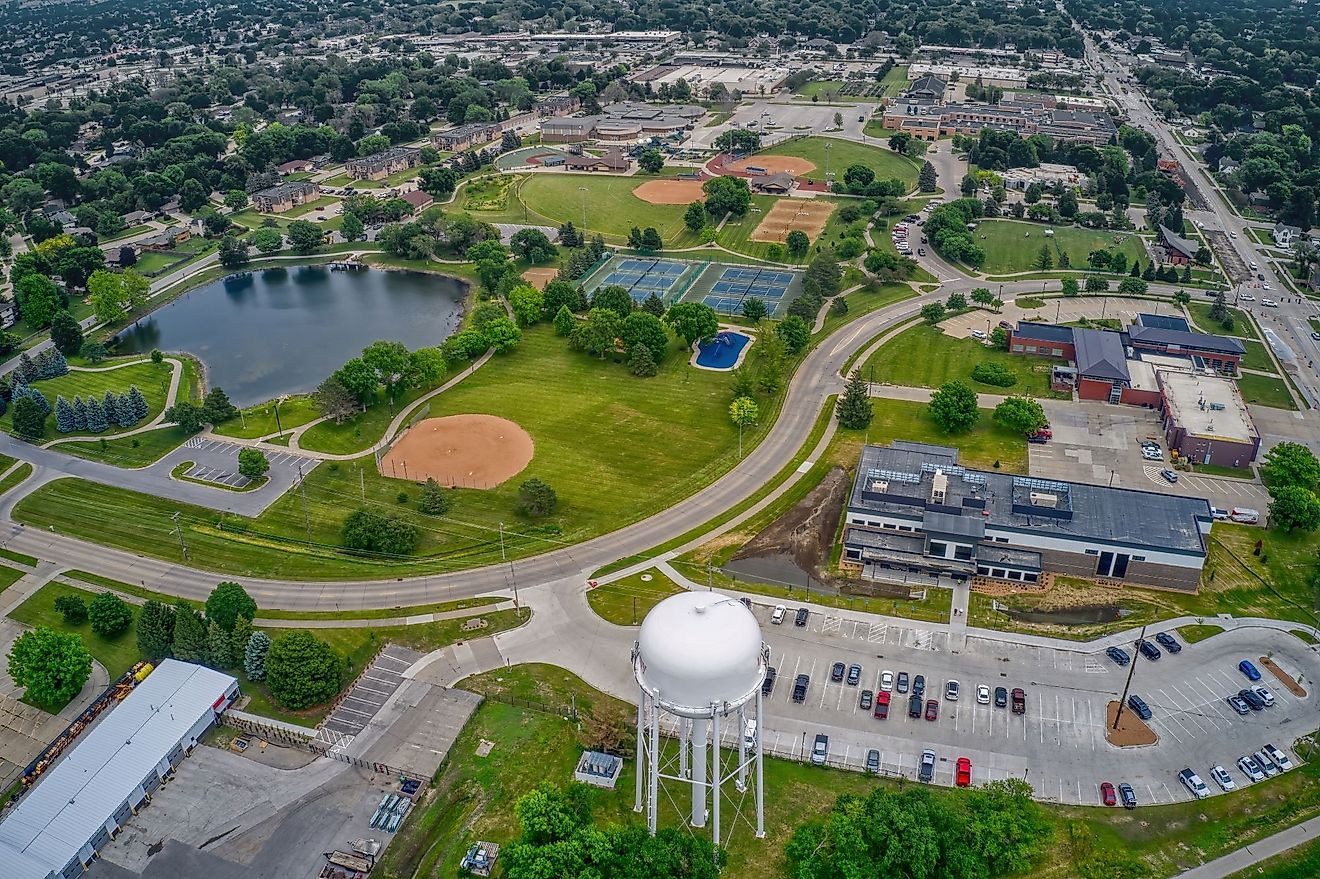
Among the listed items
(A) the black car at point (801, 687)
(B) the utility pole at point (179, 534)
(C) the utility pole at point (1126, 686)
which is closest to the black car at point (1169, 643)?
(C) the utility pole at point (1126, 686)

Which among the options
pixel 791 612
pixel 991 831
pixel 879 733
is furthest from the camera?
pixel 791 612

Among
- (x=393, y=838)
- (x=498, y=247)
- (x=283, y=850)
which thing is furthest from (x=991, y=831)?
(x=498, y=247)

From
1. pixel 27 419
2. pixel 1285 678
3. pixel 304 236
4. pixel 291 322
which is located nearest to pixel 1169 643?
pixel 1285 678

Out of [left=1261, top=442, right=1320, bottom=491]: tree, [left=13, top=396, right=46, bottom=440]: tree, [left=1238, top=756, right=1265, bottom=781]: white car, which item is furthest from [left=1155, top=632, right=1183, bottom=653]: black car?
[left=13, top=396, right=46, bottom=440]: tree

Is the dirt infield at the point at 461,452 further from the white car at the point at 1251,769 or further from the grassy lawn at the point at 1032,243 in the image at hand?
the grassy lawn at the point at 1032,243

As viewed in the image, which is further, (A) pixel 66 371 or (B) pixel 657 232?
(B) pixel 657 232

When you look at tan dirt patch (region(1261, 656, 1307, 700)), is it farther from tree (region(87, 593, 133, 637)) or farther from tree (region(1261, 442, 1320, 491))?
tree (region(87, 593, 133, 637))

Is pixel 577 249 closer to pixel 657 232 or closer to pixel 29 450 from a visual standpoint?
pixel 657 232

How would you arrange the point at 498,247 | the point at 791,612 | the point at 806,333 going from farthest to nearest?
the point at 498,247
the point at 806,333
the point at 791,612
